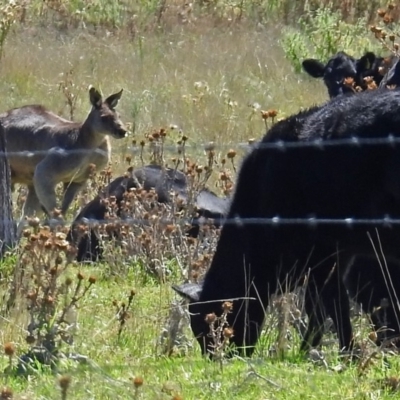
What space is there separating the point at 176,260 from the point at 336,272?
2.05 meters

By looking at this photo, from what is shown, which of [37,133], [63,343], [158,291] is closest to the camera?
[63,343]

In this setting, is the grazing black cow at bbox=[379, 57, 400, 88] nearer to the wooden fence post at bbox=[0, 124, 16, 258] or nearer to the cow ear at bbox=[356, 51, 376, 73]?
the wooden fence post at bbox=[0, 124, 16, 258]

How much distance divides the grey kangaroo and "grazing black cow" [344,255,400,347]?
536 centimetres

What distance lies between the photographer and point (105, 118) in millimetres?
12984

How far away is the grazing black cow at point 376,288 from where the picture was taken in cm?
690

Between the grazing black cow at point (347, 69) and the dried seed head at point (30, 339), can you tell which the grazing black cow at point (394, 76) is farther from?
the dried seed head at point (30, 339)

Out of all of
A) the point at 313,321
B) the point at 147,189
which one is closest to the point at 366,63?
the point at 147,189

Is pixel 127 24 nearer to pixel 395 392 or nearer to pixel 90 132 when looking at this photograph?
pixel 90 132

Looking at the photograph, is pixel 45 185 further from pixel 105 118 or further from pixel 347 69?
pixel 347 69

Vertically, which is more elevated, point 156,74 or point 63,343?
point 63,343

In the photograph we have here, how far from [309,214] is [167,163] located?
6295mm

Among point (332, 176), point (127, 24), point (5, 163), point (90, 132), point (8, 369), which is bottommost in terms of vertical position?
point (127, 24)

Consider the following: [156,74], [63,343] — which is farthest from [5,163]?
[156,74]

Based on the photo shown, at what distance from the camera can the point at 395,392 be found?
5090 millimetres
